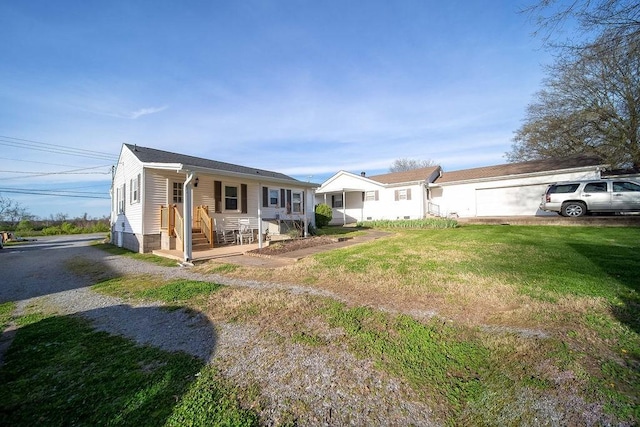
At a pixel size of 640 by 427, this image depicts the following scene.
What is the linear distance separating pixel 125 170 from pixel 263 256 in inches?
408

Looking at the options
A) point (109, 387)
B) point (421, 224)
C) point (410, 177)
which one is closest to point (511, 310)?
point (109, 387)

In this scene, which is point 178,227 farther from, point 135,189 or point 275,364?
point 275,364

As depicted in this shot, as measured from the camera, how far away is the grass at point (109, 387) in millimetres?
1978

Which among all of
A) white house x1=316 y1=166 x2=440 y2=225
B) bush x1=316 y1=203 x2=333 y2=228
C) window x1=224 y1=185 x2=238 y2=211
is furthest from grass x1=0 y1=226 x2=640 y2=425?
white house x1=316 y1=166 x2=440 y2=225

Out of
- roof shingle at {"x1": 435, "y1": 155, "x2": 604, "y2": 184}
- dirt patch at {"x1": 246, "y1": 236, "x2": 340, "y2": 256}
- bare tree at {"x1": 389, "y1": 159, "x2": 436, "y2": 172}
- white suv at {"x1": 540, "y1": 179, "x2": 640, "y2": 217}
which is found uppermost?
bare tree at {"x1": 389, "y1": 159, "x2": 436, "y2": 172}

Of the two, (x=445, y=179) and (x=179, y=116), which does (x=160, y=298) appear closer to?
(x=179, y=116)

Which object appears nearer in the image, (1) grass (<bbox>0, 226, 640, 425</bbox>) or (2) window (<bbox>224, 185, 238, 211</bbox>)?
(1) grass (<bbox>0, 226, 640, 425</bbox>)

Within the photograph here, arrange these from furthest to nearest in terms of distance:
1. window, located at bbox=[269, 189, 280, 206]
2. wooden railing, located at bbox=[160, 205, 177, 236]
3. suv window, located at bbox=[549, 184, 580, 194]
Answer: window, located at bbox=[269, 189, 280, 206]
suv window, located at bbox=[549, 184, 580, 194]
wooden railing, located at bbox=[160, 205, 177, 236]

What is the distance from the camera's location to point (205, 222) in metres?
10.9

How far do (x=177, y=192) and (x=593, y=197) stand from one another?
18953 millimetres

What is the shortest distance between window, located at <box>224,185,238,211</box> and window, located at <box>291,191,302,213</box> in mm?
3609

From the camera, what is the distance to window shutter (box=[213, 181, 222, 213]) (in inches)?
484

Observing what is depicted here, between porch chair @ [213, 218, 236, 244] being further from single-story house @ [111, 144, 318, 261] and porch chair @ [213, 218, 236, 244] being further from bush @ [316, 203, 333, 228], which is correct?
bush @ [316, 203, 333, 228]

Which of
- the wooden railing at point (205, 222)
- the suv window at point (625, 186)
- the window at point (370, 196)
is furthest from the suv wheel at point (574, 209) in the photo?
the wooden railing at point (205, 222)
